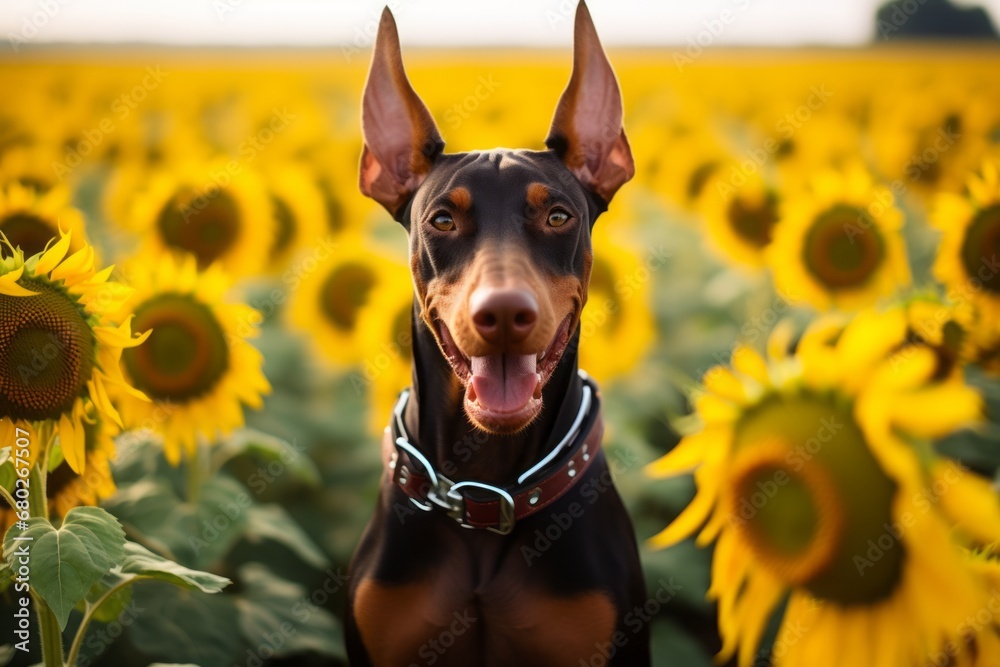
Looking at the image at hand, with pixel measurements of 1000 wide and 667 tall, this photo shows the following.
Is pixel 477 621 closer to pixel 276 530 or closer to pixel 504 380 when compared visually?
pixel 504 380

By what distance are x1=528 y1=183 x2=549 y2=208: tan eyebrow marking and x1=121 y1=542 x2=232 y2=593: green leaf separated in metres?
1.45

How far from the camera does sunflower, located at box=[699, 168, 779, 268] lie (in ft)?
18.6

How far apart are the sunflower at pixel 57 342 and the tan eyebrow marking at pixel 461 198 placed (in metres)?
1.04

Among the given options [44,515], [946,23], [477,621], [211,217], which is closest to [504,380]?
[477,621]

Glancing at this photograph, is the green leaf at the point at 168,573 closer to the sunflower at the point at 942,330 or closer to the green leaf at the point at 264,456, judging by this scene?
the green leaf at the point at 264,456

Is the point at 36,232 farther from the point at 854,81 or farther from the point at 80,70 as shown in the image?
the point at 854,81

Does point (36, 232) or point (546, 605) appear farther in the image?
point (36, 232)

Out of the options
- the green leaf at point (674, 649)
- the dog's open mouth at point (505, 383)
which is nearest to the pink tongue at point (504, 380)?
the dog's open mouth at point (505, 383)

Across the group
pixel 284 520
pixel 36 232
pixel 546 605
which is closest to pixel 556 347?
pixel 546 605

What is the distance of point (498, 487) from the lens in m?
2.83

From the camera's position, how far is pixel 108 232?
6.82 meters

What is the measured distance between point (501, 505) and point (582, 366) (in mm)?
2322

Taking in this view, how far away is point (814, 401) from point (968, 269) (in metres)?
2.03

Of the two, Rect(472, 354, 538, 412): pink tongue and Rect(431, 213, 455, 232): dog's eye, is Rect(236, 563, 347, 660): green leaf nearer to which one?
Rect(472, 354, 538, 412): pink tongue
